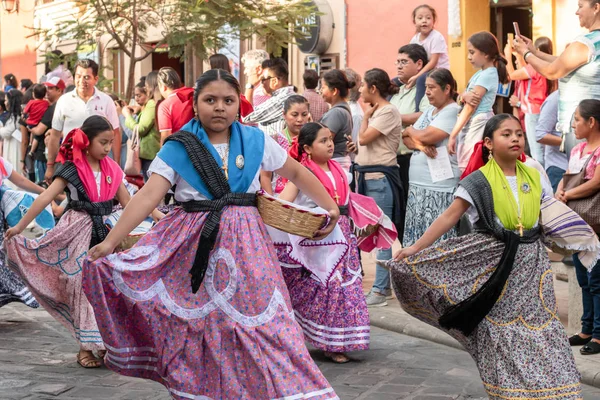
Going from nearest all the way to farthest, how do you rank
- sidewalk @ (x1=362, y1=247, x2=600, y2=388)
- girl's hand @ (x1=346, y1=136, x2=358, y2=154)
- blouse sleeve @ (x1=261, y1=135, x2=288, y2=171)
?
blouse sleeve @ (x1=261, y1=135, x2=288, y2=171), sidewalk @ (x1=362, y1=247, x2=600, y2=388), girl's hand @ (x1=346, y1=136, x2=358, y2=154)

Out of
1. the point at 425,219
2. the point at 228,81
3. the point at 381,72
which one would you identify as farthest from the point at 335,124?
A: the point at 228,81

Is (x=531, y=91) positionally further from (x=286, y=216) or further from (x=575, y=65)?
(x=286, y=216)

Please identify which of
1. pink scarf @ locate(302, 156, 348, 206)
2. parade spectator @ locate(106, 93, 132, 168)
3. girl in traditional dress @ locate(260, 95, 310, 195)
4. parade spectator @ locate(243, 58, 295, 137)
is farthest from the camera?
parade spectator @ locate(106, 93, 132, 168)

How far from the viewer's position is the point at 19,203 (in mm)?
8172

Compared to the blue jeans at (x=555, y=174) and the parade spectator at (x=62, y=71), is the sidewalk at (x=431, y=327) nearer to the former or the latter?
the blue jeans at (x=555, y=174)

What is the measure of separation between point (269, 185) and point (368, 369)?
1.75 metres

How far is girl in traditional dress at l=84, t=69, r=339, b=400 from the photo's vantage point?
4.77 m

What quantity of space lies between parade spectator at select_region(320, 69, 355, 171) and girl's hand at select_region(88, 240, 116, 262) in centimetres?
386

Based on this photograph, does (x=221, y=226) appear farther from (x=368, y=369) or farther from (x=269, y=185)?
(x=269, y=185)

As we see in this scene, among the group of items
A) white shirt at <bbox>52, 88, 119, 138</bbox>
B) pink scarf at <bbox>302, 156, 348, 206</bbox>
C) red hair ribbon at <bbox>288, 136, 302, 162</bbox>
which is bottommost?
pink scarf at <bbox>302, 156, 348, 206</bbox>

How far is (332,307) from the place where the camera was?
7.05m

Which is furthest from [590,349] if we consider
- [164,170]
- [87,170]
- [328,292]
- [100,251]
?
[87,170]

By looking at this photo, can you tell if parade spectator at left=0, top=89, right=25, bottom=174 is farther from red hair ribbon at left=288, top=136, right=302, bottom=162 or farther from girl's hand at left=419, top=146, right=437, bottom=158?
red hair ribbon at left=288, top=136, right=302, bottom=162

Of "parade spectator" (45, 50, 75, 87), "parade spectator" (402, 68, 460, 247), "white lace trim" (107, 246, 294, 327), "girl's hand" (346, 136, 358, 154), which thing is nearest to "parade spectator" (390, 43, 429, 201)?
"girl's hand" (346, 136, 358, 154)
